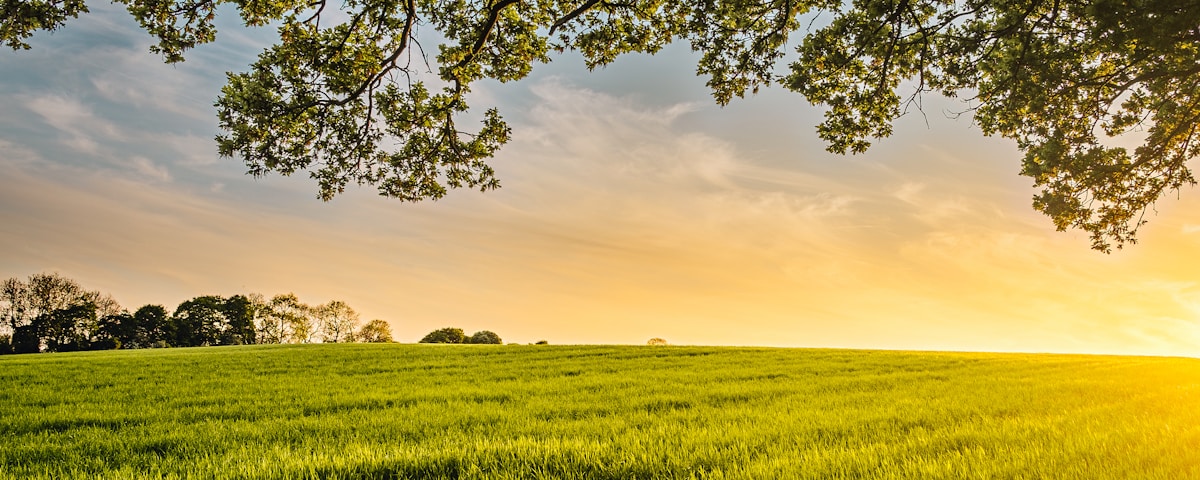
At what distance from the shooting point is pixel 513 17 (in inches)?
510

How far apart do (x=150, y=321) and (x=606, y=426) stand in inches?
4002

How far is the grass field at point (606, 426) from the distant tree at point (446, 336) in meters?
62.2

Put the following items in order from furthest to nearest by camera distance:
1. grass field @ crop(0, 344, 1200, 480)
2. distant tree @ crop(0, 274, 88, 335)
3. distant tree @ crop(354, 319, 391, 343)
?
1. distant tree @ crop(354, 319, 391, 343)
2. distant tree @ crop(0, 274, 88, 335)
3. grass field @ crop(0, 344, 1200, 480)

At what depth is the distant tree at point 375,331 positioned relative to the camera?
314 feet

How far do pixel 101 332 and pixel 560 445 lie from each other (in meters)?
101

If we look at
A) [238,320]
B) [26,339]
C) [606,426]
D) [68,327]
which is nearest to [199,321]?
[238,320]

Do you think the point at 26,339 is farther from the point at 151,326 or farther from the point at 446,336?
the point at 446,336

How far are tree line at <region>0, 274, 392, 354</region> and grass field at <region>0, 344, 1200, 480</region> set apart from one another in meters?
75.4

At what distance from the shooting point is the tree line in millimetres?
69625

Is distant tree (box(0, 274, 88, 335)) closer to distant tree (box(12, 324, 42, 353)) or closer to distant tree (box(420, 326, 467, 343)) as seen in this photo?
distant tree (box(12, 324, 42, 353))

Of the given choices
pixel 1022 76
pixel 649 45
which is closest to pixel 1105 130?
pixel 1022 76

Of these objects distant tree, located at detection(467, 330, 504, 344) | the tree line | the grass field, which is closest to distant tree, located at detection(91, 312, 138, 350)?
the tree line

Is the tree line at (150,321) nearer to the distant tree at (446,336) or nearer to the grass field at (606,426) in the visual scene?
the distant tree at (446,336)

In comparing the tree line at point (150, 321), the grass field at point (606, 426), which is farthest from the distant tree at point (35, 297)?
the grass field at point (606, 426)
